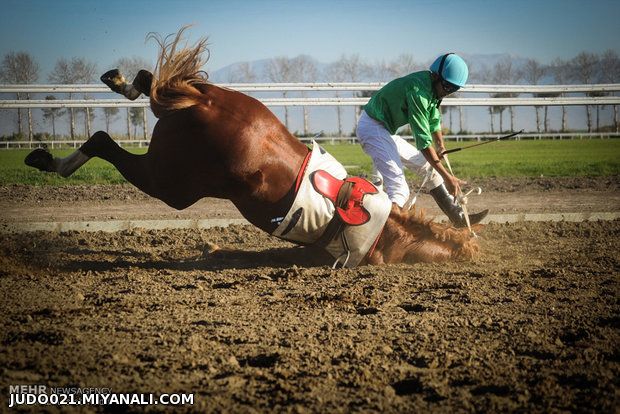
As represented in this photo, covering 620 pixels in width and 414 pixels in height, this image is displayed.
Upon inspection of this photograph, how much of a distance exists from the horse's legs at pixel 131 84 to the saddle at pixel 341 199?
1.59m

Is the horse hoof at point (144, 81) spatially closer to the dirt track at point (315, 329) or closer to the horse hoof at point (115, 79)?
the horse hoof at point (115, 79)

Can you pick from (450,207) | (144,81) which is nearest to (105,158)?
(144,81)

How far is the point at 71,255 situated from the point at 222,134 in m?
2.51

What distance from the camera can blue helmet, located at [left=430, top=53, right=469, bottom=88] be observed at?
6859 mm

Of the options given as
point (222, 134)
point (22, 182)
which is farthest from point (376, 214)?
point (22, 182)

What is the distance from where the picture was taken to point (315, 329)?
14.7ft

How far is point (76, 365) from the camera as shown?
362cm

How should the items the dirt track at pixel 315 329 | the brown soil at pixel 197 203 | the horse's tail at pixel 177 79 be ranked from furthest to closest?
the brown soil at pixel 197 203 < the horse's tail at pixel 177 79 < the dirt track at pixel 315 329

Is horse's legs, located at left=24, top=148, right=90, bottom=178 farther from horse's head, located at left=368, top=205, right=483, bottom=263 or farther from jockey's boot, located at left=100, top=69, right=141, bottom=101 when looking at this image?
horse's head, located at left=368, top=205, right=483, bottom=263

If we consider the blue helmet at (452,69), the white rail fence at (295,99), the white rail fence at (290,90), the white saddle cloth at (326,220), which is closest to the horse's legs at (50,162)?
the white saddle cloth at (326,220)

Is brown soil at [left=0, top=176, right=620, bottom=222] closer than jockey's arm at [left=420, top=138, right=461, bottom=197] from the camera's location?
No

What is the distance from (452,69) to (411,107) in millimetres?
535

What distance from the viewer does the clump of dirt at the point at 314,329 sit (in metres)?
3.39

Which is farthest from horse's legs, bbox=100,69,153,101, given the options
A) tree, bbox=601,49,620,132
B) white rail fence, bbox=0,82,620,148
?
tree, bbox=601,49,620,132
